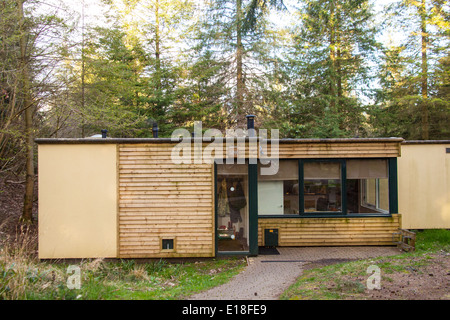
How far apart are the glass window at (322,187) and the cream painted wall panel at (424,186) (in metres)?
2.20

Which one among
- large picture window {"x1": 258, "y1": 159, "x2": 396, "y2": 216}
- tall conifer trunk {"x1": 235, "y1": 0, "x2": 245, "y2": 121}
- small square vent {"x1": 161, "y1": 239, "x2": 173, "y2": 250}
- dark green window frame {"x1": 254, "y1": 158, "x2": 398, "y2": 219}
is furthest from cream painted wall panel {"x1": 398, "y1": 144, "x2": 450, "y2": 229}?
tall conifer trunk {"x1": 235, "y1": 0, "x2": 245, "y2": 121}

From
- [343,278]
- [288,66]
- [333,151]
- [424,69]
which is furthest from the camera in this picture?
[288,66]

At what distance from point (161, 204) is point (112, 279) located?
6.39 feet

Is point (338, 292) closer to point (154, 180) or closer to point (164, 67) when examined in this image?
point (154, 180)

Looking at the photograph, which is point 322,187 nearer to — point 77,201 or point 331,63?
point 77,201

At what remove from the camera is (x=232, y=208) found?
7.19 metres

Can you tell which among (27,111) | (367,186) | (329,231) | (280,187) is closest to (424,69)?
(367,186)

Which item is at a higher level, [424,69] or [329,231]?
[424,69]

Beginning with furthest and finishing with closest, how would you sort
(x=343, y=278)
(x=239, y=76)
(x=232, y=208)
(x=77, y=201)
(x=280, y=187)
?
(x=239, y=76), (x=280, y=187), (x=232, y=208), (x=77, y=201), (x=343, y=278)

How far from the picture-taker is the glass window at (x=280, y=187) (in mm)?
7938

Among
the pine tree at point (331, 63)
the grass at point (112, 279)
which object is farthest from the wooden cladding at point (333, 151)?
the pine tree at point (331, 63)

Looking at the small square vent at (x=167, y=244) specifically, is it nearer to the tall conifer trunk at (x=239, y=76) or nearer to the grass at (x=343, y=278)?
the grass at (x=343, y=278)

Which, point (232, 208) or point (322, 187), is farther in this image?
point (322, 187)
